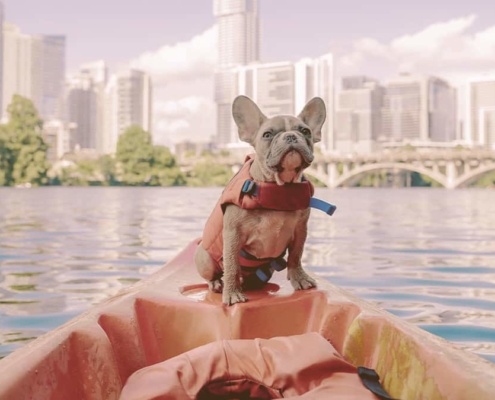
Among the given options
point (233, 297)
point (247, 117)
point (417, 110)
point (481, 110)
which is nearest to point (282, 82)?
point (417, 110)

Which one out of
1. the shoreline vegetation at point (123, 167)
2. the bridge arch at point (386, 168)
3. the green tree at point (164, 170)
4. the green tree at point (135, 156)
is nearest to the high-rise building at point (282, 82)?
the shoreline vegetation at point (123, 167)

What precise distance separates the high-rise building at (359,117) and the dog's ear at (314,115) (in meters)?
144

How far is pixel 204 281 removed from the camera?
11.3 feet

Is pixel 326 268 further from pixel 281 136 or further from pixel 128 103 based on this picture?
pixel 128 103

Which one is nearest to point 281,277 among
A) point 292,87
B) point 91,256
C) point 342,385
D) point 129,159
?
point 342,385

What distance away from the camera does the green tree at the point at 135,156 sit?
227 feet

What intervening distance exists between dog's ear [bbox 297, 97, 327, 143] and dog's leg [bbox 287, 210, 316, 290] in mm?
392

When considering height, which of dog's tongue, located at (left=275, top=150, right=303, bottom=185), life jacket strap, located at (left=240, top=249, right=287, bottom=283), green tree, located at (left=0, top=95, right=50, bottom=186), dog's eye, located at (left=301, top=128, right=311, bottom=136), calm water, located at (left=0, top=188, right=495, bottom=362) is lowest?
calm water, located at (left=0, top=188, right=495, bottom=362)

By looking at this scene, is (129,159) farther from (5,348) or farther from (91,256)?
(5,348)

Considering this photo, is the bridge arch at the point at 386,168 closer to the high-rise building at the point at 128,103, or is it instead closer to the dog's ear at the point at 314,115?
the dog's ear at the point at 314,115

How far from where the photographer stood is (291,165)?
269 centimetres

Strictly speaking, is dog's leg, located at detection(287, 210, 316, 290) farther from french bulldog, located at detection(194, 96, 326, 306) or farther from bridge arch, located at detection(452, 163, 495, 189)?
bridge arch, located at detection(452, 163, 495, 189)

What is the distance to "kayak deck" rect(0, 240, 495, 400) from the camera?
184cm

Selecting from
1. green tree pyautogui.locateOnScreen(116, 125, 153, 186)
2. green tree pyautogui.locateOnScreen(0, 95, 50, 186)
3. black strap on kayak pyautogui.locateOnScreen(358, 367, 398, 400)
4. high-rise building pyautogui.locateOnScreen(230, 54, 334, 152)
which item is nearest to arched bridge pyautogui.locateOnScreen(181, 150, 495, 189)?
green tree pyautogui.locateOnScreen(116, 125, 153, 186)
